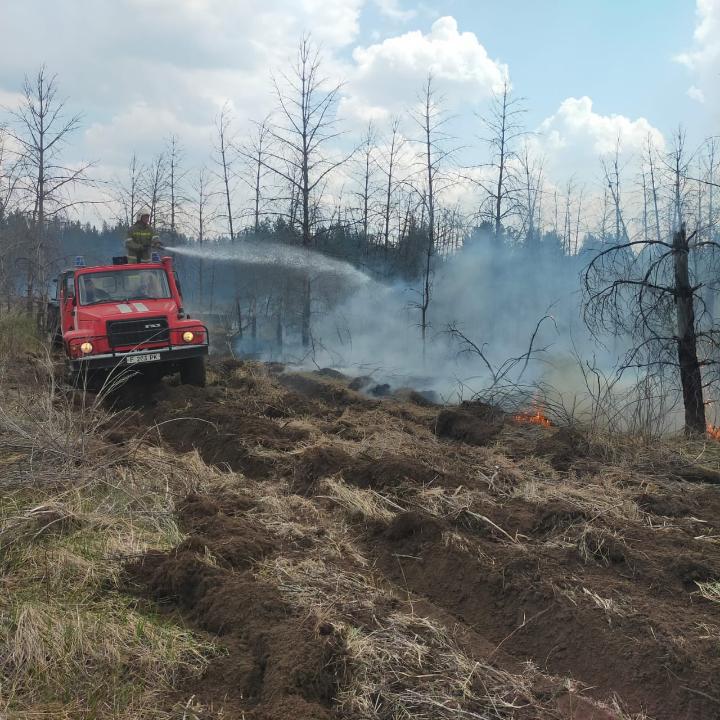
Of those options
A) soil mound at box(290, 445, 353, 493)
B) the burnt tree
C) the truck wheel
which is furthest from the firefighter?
the burnt tree

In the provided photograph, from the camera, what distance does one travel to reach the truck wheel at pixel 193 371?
12.0 meters

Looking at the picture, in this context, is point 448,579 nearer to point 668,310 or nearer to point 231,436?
point 231,436

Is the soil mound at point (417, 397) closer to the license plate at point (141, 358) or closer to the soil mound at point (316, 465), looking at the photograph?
the license plate at point (141, 358)

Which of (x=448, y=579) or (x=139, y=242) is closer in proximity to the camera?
(x=448, y=579)

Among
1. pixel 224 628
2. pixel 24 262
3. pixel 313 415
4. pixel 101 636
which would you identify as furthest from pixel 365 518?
pixel 24 262

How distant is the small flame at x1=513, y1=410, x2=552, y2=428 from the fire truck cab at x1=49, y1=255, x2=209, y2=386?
215 inches

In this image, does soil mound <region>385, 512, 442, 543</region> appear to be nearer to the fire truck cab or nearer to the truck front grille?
the fire truck cab

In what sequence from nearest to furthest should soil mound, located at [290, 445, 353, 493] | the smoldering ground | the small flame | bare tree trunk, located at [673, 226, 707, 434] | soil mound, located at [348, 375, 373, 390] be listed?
soil mound, located at [290, 445, 353, 493]
bare tree trunk, located at [673, 226, 707, 434]
the small flame
soil mound, located at [348, 375, 373, 390]
the smoldering ground

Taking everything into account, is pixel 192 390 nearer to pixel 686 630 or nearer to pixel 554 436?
pixel 554 436

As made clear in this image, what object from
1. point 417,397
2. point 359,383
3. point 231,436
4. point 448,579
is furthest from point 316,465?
point 359,383

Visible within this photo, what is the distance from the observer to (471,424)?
944cm

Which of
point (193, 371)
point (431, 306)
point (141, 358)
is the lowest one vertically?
point (193, 371)

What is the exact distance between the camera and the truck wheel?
1196cm

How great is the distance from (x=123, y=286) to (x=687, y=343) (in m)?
9.19
